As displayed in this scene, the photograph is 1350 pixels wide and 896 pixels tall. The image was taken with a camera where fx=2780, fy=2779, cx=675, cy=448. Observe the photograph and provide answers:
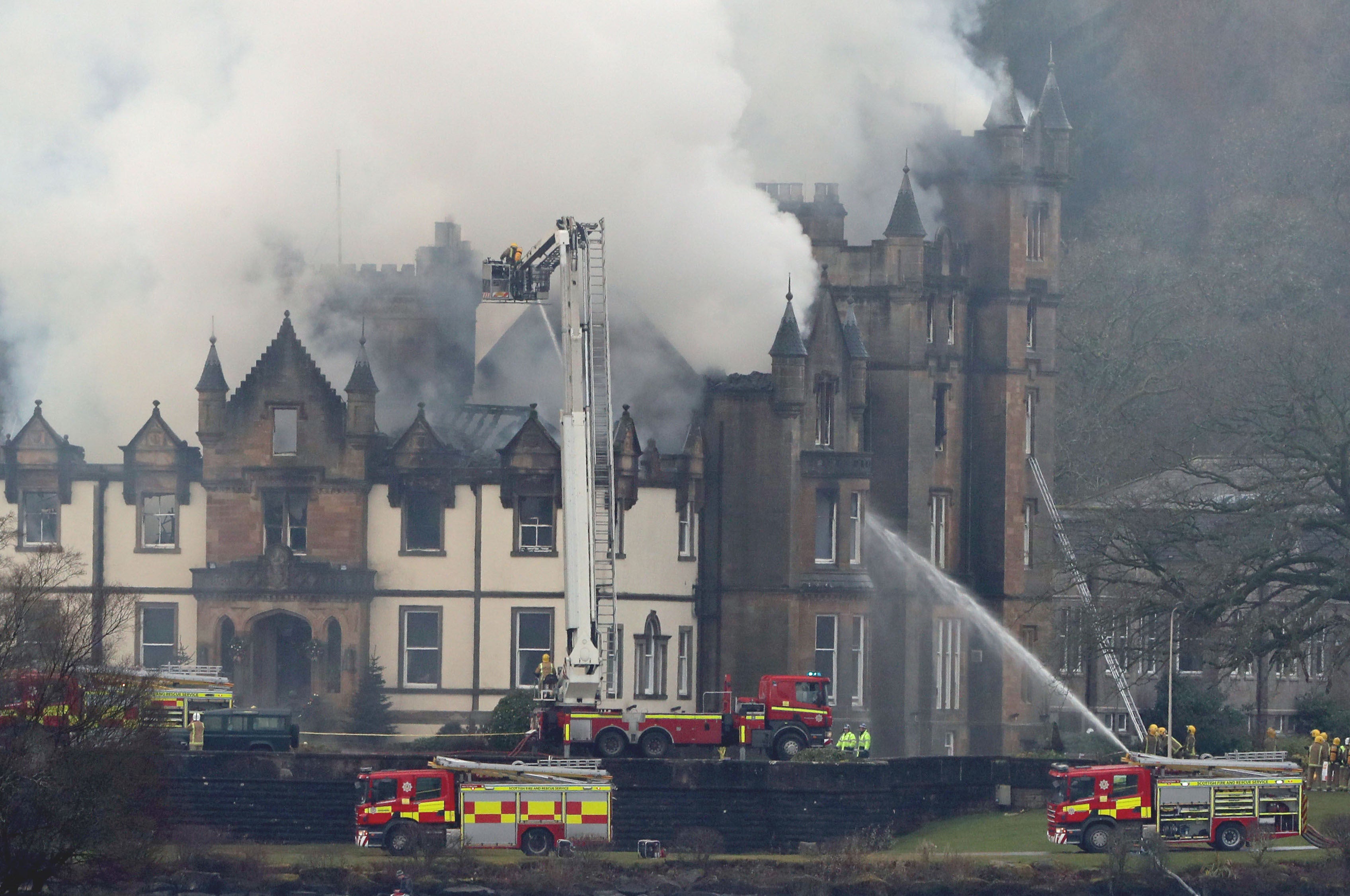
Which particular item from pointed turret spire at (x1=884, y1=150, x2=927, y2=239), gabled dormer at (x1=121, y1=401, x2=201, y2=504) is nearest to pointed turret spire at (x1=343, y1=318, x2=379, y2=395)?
gabled dormer at (x1=121, y1=401, x2=201, y2=504)

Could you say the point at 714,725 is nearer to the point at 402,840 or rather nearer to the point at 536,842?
the point at 536,842

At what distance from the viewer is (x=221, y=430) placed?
75.6 metres

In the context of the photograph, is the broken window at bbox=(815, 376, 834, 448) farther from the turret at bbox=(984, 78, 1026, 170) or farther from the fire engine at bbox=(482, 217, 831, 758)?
the fire engine at bbox=(482, 217, 831, 758)

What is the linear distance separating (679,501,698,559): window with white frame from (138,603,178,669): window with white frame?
1387 centimetres

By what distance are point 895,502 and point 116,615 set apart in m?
22.3

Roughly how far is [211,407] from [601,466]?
1324cm

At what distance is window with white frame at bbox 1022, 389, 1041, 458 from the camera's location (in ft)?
269

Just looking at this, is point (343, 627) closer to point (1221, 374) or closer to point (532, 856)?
point (532, 856)

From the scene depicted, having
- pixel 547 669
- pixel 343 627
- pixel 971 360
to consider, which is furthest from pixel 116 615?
pixel 971 360

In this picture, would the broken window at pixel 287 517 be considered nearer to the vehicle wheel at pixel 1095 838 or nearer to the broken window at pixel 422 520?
the broken window at pixel 422 520

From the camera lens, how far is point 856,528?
→ 76.2 meters

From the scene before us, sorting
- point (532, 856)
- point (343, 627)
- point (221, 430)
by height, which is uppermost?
point (221, 430)

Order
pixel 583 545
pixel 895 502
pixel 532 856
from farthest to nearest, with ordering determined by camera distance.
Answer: pixel 895 502
pixel 583 545
pixel 532 856

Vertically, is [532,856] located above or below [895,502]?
below
